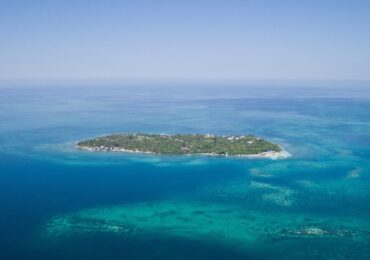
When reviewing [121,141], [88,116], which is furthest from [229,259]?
[88,116]

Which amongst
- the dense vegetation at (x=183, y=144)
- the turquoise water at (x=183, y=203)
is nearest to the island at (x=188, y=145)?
the dense vegetation at (x=183, y=144)

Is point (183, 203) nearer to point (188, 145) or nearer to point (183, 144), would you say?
point (188, 145)

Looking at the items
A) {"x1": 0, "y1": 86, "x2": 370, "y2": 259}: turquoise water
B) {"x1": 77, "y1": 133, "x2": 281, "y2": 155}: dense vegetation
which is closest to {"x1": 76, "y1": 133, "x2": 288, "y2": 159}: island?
{"x1": 77, "y1": 133, "x2": 281, "y2": 155}: dense vegetation

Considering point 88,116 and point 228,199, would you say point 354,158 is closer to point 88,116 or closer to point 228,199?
point 228,199

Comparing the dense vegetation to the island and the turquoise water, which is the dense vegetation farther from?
the turquoise water

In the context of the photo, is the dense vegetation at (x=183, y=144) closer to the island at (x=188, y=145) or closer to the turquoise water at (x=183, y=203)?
the island at (x=188, y=145)

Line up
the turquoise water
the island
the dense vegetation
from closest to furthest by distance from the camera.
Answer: the turquoise water → the island → the dense vegetation

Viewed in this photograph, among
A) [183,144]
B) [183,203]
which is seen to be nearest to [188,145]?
[183,144]

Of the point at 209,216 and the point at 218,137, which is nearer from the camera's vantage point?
the point at 209,216
